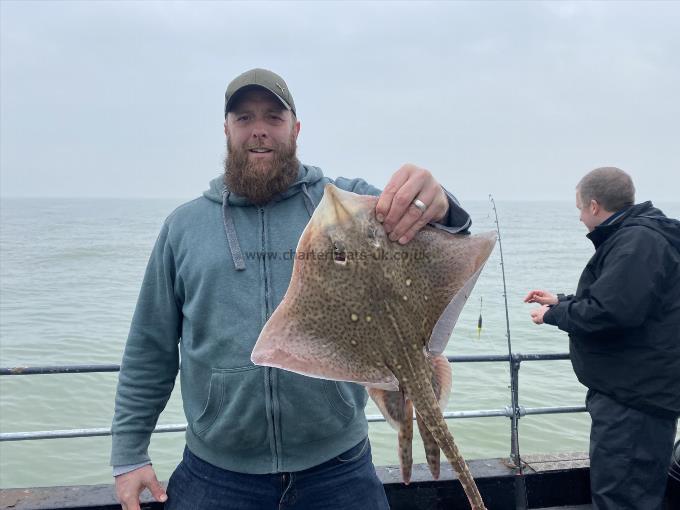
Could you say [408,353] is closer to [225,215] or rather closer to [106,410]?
[225,215]

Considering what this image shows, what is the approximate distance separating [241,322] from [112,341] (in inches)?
563

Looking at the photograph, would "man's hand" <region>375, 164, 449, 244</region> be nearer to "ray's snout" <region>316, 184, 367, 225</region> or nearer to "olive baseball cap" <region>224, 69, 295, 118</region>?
"ray's snout" <region>316, 184, 367, 225</region>

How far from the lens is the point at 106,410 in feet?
33.9

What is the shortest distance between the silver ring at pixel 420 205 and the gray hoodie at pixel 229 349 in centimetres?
26

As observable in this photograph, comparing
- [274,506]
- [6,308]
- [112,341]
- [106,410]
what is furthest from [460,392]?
[6,308]

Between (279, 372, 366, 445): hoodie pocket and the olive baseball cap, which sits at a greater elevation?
the olive baseball cap

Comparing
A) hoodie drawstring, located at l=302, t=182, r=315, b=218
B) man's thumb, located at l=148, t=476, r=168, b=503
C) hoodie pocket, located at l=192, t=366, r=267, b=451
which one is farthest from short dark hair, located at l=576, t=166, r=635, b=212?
man's thumb, located at l=148, t=476, r=168, b=503

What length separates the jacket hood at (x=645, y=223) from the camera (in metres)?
3.56

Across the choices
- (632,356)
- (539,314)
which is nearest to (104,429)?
(539,314)

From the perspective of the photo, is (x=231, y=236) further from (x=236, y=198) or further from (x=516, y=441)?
(x=516, y=441)

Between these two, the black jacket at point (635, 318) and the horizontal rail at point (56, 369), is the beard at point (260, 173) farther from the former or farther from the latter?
the black jacket at point (635, 318)

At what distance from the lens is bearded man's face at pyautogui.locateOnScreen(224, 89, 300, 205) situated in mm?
2436

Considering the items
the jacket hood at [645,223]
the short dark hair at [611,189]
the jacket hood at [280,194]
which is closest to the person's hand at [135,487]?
the jacket hood at [280,194]

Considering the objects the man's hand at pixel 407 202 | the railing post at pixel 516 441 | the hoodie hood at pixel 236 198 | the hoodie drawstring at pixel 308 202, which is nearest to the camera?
the man's hand at pixel 407 202
